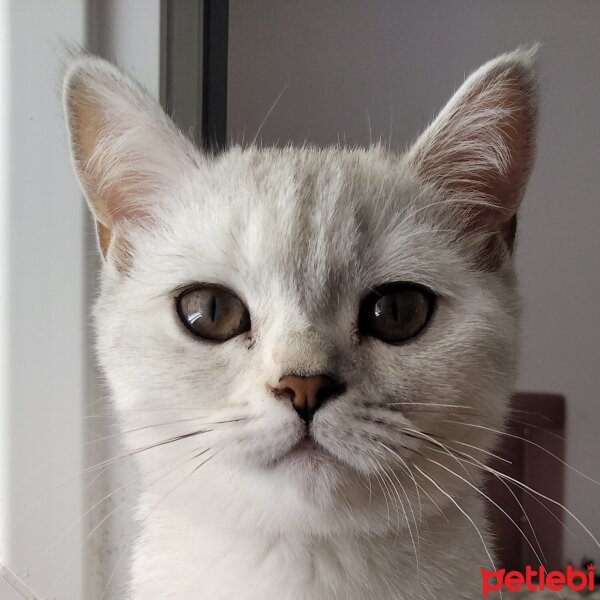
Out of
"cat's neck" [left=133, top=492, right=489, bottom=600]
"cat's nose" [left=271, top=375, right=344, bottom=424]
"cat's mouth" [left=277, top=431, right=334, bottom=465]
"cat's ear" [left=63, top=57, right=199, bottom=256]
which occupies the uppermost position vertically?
"cat's ear" [left=63, top=57, right=199, bottom=256]

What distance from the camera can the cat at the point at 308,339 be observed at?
0.54 metres

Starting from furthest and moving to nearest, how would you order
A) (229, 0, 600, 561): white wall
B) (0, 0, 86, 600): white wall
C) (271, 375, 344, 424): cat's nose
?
(229, 0, 600, 561): white wall
(0, 0, 86, 600): white wall
(271, 375, 344, 424): cat's nose

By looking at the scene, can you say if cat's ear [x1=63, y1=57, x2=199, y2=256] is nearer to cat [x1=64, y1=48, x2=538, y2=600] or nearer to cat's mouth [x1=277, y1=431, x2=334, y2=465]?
cat [x1=64, y1=48, x2=538, y2=600]

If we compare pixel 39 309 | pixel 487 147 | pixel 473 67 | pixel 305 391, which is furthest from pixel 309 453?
pixel 473 67

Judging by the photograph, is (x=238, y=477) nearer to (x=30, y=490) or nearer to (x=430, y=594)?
(x=430, y=594)

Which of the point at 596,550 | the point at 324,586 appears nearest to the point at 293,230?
the point at 324,586

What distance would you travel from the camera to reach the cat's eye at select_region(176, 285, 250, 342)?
23.9 inches

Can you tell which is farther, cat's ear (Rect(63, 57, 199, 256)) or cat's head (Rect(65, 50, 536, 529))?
cat's ear (Rect(63, 57, 199, 256))

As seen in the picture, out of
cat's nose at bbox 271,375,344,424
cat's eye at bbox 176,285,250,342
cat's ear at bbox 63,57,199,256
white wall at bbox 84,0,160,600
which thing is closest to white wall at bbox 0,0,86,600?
white wall at bbox 84,0,160,600

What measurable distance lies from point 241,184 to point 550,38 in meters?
1.03

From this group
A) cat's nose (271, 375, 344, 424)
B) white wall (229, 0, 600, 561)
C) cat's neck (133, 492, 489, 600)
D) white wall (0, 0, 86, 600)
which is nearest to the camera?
cat's nose (271, 375, 344, 424)

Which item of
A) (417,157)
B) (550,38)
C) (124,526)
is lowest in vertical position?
(124,526)

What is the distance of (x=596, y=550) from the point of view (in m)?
1.42

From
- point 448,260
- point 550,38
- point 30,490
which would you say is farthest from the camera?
point 550,38
